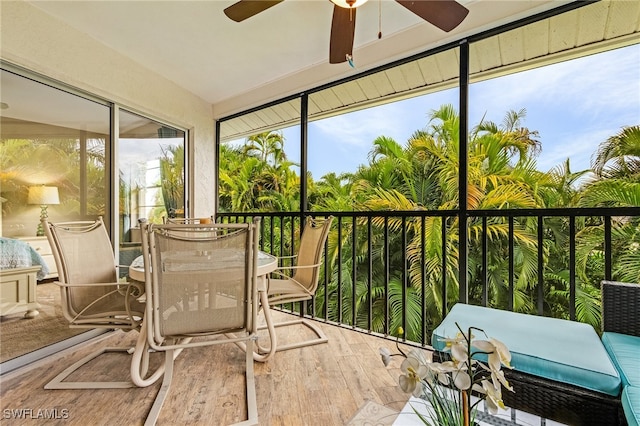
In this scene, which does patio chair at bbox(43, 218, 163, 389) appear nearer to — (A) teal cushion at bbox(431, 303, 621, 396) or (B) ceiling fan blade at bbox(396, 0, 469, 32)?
(A) teal cushion at bbox(431, 303, 621, 396)

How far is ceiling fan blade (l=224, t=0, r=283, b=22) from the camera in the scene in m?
1.60

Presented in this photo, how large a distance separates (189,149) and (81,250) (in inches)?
84.0

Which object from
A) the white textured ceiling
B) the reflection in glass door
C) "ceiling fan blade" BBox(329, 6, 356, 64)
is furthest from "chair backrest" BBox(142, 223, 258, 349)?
the reflection in glass door

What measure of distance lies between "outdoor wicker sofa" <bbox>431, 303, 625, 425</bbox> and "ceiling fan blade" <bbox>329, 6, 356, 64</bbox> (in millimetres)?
1800

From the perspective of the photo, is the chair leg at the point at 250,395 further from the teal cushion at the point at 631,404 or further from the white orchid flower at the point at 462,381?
the teal cushion at the point at 631,404

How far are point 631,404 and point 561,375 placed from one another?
8.2 inches

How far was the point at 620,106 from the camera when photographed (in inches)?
117

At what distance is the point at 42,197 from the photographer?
88.8 inches

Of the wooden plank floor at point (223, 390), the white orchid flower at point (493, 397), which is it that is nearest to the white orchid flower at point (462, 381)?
the white orchid flower at point (493, 397)

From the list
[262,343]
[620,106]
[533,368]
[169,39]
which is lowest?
[262,343]

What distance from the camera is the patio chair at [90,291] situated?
1720mm

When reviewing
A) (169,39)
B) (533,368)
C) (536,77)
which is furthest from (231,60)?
(536,77)

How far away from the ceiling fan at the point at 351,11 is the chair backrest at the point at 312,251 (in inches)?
52.0

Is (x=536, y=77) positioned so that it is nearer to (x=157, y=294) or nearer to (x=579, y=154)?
(x=579, y=154)
